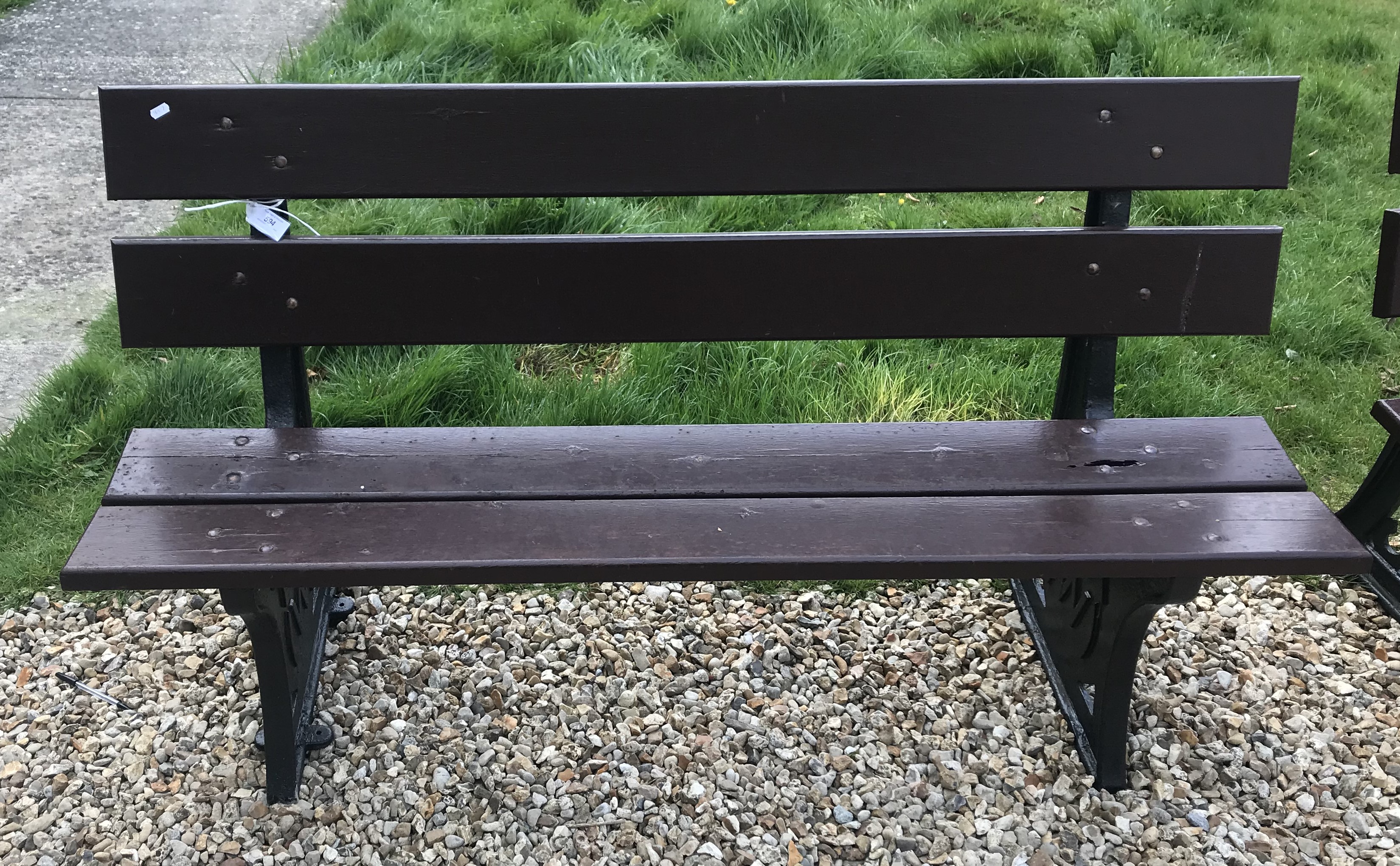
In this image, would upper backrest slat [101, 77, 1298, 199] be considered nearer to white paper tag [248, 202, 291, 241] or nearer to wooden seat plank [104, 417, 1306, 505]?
white paper tag [248, 202, 291, 241]

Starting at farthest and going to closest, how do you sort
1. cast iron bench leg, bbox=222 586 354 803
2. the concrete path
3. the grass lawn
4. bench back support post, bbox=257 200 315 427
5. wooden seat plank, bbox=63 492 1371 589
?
the concrete path < the grass lawn < bench back support post, bbox=257 200 315 427 < cast iron bench leg, bbox=222 586 354 803 < wooden seat plank, bbox=63 492 1371 589

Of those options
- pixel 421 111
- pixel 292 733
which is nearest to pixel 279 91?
pixel 421 111

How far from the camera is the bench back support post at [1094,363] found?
248cm

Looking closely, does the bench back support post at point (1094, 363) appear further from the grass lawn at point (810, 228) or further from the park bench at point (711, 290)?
the grass lawn at point (810, 228)

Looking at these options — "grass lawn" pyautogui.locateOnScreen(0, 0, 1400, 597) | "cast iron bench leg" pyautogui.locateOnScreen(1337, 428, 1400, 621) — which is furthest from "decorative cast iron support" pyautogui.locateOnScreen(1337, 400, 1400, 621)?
"grass lawn" pyautogui.locateOnScreen(0, 0, 1400, 597)

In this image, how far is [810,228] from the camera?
4.14 m

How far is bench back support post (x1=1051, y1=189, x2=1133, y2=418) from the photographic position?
248cm

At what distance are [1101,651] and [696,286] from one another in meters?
1.03

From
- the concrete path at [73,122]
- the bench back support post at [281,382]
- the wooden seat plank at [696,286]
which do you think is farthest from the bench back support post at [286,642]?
the concrete path at [73,122]

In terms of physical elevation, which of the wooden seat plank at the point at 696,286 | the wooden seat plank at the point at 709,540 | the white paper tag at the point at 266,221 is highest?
the white paper tag at the point at 266,221

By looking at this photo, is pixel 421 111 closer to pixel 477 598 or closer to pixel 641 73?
pixel 477 598

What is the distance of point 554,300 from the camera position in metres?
2.42

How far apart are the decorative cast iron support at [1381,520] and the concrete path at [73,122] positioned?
3.41 meters

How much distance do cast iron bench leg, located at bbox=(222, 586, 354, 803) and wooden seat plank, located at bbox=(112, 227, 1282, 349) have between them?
0.53 m
